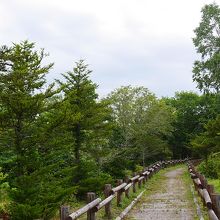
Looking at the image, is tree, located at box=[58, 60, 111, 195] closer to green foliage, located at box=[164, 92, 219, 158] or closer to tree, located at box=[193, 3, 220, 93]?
tree, located at box=[193, 3, 220, 93]

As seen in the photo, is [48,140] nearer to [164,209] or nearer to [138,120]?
[164,209]

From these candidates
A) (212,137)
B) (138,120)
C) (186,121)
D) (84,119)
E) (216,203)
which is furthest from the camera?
(186,121)

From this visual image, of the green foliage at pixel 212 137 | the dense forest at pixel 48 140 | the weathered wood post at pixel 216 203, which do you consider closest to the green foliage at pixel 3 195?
the dense forest at pixel 48 140

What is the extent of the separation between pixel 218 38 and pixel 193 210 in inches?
1300

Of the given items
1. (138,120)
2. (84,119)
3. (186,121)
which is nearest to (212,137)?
(84,119)

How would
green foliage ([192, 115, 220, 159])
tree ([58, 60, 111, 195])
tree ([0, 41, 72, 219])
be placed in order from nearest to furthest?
tree ([0, 41, 72, 219]), tree ([58, 60, 111, 195]), green foliage ([192, 115, 220, 159])

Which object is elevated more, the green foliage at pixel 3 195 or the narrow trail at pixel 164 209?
the green foliage at pixel 3 195

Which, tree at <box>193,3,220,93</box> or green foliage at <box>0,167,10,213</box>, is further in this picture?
tree at <box>193,3,220,93</box>

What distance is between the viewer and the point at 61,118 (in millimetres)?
15047

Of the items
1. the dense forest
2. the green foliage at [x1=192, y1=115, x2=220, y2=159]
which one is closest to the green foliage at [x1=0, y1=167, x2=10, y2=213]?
the dense forest

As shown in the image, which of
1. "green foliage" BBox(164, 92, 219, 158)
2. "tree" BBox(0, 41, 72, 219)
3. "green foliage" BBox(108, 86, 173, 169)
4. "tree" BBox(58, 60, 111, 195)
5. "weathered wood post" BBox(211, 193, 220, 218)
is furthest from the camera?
"green foliage" BBox(164, 92, 219, 158)

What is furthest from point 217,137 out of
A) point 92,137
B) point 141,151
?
point 141,151

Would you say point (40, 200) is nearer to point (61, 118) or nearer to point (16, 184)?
point (16, 184)

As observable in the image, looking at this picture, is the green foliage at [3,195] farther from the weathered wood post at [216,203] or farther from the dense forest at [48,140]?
the weathered wood post at [216,203]
